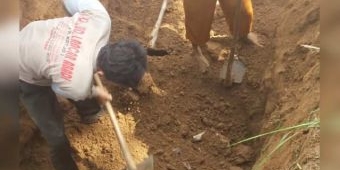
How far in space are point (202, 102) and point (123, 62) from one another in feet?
0.76

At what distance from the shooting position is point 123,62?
1178 millimetres

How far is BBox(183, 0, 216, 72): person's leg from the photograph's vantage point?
130 centimetres

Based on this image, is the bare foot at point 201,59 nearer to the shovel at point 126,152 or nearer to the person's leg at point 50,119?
the shovel at point 126,152

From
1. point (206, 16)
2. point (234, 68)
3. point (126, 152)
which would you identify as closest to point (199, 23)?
point (206, 16)

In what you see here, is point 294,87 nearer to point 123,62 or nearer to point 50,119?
point 123,62

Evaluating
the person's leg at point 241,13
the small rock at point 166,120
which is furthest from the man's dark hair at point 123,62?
the person's leg at point 241,13

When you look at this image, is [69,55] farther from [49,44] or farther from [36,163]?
[36,163]

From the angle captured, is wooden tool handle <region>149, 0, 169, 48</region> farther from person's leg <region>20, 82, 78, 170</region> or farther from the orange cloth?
person's leg <region>20, 82, 78, 170</region>

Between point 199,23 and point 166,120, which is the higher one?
point 199,23

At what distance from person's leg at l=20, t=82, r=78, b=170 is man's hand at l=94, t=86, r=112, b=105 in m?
0.09

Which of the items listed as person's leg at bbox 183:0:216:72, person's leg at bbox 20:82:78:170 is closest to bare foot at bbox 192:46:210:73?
person's leg at bbox 183:0:216:72

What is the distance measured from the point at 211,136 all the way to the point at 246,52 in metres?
0.21

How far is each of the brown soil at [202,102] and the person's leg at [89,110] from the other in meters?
0.02

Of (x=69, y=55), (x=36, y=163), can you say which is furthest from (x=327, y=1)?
(x=36, y=163)
